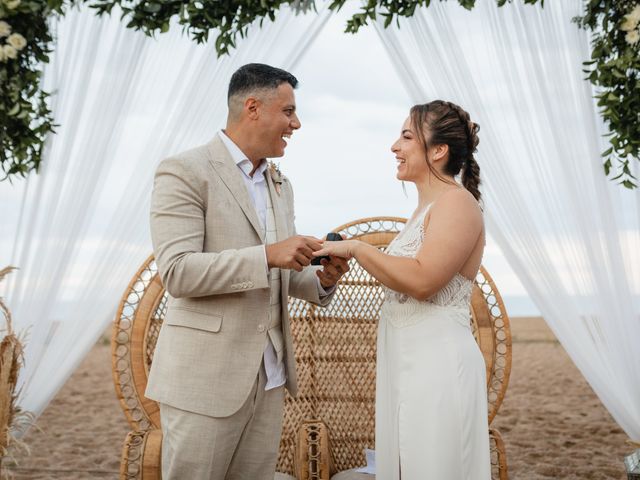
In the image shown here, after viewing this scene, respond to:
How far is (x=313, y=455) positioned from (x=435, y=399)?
768mm

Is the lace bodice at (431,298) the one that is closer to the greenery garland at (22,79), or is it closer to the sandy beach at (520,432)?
the greenery garland at (22,79)

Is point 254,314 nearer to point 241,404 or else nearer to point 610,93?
point 241,404

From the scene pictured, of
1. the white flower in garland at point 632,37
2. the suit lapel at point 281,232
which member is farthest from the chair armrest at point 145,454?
the white flower in garland at point 632,37

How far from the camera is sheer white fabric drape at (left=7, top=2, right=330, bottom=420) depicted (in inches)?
121

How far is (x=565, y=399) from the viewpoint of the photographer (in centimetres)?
696

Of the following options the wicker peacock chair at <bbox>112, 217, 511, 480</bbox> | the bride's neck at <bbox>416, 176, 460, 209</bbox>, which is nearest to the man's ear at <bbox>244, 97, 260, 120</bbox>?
the bride's neck at <bbox>416, 176, 460, 209</bbox>

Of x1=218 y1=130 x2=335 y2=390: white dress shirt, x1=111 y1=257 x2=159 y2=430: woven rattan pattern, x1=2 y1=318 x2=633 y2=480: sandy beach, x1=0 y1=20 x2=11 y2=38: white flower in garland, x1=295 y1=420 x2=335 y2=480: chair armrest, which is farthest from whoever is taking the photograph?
x1=2 y1=318 x2=633 y2=480: sandy beach

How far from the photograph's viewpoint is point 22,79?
8.81ft

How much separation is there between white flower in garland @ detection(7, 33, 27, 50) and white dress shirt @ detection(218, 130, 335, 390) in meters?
0.86

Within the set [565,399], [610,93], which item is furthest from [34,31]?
[565,399]

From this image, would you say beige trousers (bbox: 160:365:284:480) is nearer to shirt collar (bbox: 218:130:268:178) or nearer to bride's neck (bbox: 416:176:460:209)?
shirt collar (bbox: 218:130:268:178)

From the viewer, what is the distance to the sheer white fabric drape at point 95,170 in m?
3.07

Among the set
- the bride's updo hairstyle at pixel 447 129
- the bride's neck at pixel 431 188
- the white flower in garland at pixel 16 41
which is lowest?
the bride's neck at pixel 431 188

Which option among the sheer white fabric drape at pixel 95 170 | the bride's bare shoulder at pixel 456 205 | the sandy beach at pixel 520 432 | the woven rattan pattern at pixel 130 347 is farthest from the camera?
the sandy beach at pixel 520 432
